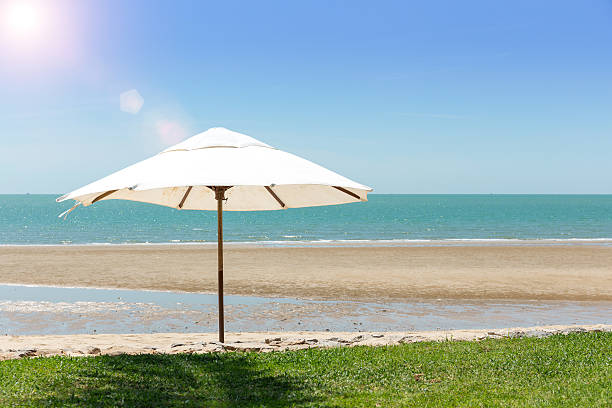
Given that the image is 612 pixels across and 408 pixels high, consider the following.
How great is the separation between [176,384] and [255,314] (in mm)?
7569

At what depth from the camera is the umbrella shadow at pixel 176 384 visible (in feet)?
19.1

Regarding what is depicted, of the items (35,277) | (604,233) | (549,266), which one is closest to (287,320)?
(35,277)

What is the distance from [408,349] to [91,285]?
1405 cm

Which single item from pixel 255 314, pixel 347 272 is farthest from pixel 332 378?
pixel 347 272

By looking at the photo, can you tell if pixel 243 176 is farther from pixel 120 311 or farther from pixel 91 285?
pixel 91 285

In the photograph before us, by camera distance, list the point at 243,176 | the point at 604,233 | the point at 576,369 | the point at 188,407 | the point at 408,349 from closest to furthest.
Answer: the point at 188,407 → the point at 243,176 → the point at 576,369 → the point at 408,349 → the point at 604,233

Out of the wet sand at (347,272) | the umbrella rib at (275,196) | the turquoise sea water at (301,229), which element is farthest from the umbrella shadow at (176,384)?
the turquoise sea water at (301,229)

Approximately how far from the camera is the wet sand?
58.4 feet

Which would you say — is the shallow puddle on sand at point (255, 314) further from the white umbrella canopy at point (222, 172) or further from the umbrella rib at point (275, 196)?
the white umbrella canopy at point (222, 172)

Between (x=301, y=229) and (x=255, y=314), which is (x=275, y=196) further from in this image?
(x=301, y=229)

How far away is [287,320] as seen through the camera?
13.3 m

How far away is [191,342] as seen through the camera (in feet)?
32.5

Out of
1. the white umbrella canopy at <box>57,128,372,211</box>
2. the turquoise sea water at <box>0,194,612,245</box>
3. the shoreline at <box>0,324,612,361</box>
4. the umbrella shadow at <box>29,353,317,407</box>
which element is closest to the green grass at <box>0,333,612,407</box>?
the umbrella shadow at <box>29,353,317,407</box>

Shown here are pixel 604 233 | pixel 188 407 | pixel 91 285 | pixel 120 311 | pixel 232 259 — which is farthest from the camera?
pixel 604 233
